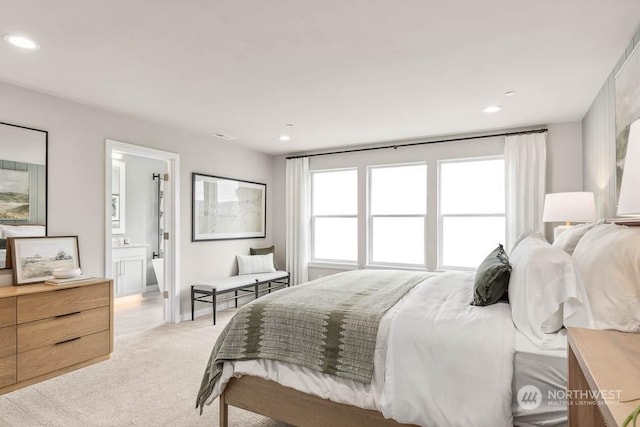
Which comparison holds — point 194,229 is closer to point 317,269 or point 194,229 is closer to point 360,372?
point 317,269

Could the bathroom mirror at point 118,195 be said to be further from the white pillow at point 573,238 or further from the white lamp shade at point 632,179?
the white lamp shade at point 632,179

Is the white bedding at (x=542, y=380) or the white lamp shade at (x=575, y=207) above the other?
the white lamp shade at (x=575, y=207)

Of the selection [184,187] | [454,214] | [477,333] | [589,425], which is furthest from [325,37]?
[454,214]

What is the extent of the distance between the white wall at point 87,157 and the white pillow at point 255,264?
656 millimetres

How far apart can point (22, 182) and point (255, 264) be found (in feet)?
9.94

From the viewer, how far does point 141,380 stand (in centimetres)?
292

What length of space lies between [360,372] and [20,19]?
2.75 m

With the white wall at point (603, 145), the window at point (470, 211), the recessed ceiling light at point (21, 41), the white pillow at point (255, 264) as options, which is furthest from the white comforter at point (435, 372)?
the white pillow at point (255, 264)

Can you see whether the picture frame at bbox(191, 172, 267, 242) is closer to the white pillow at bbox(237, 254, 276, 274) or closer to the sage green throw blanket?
the white pillow at bbox(237, 254, 276, 274)

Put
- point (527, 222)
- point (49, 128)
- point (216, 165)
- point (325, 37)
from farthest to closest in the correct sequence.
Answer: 1. point (216, 165)
2. point (527, 222)
3. point (49, 128)
4. point (325, 37)

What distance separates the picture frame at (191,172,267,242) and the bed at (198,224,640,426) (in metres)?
3.10

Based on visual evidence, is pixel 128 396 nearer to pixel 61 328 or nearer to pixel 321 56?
pixel 61 328

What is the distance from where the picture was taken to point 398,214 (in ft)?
18.0

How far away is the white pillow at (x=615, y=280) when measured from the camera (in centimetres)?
150
